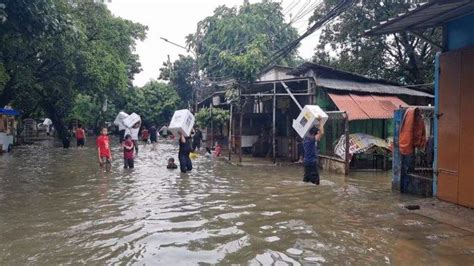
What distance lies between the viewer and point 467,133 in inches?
304

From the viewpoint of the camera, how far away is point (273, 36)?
36.2m

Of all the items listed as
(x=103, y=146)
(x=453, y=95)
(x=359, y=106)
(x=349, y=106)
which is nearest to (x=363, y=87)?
(x=359, y=106)

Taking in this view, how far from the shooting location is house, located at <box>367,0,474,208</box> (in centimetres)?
765

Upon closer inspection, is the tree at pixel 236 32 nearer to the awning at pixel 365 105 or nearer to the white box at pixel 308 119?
the awning at pixel 365 105

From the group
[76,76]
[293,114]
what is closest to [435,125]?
[293,114]

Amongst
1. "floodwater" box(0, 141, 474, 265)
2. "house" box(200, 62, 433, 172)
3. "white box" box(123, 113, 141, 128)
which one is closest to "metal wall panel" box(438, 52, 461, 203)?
"floodwater" box(0, 141, 474, 265)

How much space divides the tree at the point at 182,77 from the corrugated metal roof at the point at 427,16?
3837 cm

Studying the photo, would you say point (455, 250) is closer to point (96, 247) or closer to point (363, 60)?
point (96, 247)

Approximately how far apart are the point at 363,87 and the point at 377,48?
7.26 metres

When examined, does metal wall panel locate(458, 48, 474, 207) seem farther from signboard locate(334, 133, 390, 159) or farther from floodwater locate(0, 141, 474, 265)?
signboard locate(334, 133, 390, 159)

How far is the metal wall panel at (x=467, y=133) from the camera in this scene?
7.62 meters

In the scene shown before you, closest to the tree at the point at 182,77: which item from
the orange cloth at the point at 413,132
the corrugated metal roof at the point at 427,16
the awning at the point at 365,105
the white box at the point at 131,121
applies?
the white box at the point at 131,121

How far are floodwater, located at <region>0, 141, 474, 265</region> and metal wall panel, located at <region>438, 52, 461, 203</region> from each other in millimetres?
1019

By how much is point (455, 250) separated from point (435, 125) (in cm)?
380
